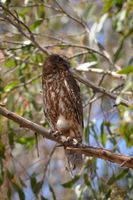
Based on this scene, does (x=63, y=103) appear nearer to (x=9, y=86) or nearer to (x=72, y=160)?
(x=72, y=160)

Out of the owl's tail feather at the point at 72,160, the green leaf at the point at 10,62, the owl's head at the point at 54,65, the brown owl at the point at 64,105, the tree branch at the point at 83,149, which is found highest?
the green leaf at the point at 10,62

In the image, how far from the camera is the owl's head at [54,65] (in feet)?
13.7

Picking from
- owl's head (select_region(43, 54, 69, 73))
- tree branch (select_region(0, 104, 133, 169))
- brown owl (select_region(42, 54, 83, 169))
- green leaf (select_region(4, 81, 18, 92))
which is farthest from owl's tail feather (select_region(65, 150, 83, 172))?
tree branch (select_region(0, 104, 133, 169))

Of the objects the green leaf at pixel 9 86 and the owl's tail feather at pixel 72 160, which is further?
the green leaf at pixel 9 86

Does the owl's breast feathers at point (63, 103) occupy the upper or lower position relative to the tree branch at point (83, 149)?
upper

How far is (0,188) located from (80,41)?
4.30 ft

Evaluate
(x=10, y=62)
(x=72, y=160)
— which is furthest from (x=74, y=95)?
(x=10, y=62)

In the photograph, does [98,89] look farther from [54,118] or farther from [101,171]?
[101,171]

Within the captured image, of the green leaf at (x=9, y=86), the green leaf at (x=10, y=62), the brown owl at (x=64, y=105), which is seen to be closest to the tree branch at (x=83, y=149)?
the brown owl at (x=64, y=105)

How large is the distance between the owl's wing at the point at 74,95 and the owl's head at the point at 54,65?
11 centimetres

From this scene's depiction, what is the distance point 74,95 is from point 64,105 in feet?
0.27

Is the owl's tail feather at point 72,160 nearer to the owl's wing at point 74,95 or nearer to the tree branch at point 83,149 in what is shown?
the owl's wing at point 74,95

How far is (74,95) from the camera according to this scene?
4023mm

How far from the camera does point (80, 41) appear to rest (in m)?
4.94
